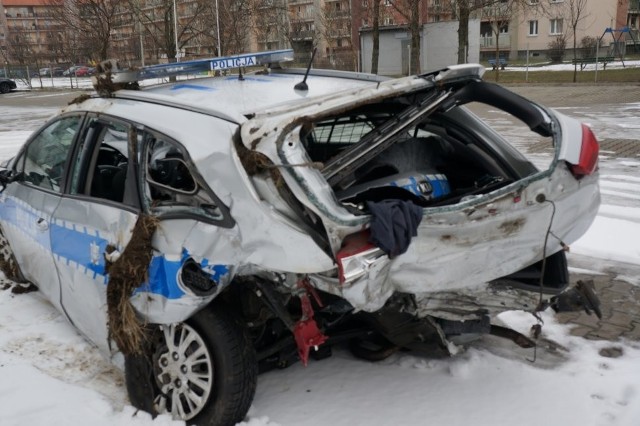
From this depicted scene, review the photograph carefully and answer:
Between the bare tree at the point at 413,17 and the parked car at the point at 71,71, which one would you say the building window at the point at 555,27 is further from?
the parked car at the point at 71,71

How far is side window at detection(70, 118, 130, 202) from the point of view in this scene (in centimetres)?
360

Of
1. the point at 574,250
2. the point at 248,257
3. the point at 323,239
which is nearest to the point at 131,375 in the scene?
the point at 248,257

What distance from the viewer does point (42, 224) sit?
3973 millimetres

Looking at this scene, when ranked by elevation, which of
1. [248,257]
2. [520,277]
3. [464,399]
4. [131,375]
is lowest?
[464,399]

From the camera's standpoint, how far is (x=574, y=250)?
5.81 m

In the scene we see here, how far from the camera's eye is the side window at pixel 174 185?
2.94 metres

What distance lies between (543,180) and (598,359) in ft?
5.16

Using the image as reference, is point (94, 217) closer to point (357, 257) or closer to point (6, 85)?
point (357, 257)

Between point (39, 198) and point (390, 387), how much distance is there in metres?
2.61

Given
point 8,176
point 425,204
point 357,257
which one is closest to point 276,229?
point 357,257

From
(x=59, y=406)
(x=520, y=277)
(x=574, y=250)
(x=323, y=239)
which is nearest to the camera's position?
(x=323, y=239)

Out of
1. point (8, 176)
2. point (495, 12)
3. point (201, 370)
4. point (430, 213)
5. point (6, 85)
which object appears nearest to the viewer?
point (430, 213)

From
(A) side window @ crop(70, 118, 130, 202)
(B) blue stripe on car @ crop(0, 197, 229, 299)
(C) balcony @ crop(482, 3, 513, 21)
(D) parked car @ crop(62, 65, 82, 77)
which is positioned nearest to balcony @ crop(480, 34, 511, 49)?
(C) balcony @ crop(482, 3, 513, 21)

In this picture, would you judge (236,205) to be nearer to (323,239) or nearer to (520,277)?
(323,239)
